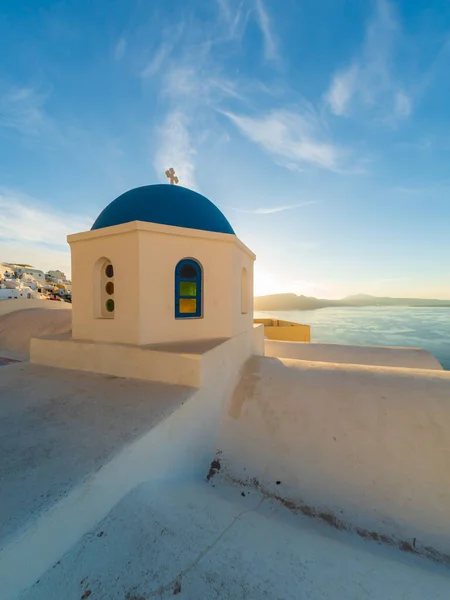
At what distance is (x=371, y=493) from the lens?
3131 millimetres

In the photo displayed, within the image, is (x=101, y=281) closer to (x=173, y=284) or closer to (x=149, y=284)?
(x=149, y=284)

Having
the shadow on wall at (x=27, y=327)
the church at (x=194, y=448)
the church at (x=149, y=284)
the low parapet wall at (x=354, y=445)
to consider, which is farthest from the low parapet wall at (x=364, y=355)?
the shadow on wall at (x=27, y=327)

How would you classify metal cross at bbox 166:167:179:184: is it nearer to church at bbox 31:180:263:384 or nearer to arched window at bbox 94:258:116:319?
church at bbox 31:180:263:384

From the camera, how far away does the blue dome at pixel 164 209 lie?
16.3 feet

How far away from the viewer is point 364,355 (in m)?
7.70

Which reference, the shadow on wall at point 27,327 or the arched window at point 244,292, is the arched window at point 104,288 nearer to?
the arched window at point 244,292

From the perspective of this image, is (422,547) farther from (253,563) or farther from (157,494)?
(157,494)

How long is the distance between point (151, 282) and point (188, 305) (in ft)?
3.88

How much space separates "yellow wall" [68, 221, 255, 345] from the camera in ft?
14.8

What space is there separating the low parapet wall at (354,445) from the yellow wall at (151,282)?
5.28ft

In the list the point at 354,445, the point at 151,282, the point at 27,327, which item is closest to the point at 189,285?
the point at 151,282

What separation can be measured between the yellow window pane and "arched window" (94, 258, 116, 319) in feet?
4.64

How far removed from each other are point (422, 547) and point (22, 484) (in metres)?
3.98

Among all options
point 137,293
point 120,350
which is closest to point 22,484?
point 120,350
